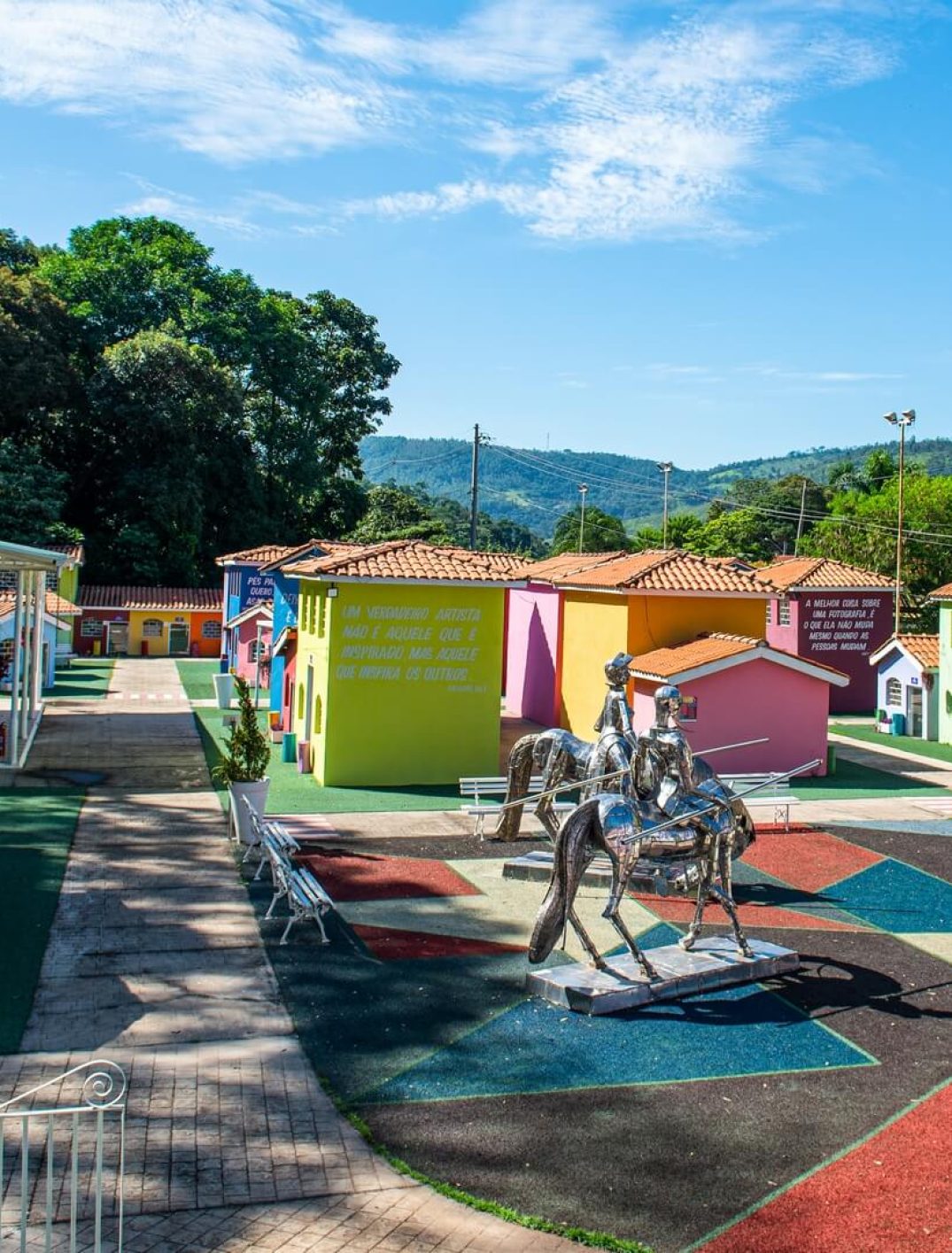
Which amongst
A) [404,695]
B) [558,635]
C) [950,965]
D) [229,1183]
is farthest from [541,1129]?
[558,635]

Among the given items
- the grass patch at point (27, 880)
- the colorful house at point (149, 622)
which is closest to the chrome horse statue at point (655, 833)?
the grass patch at point (27, 880)

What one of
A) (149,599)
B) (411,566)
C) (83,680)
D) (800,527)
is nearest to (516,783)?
(411,566)

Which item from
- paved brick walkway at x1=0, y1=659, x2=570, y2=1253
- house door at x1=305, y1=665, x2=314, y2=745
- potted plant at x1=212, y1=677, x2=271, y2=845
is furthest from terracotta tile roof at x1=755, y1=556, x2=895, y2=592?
paved brick walkway at x1=0, y1=659, x2=570, y2=1253

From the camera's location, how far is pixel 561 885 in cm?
1064

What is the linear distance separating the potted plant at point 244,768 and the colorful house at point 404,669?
16.7 feet

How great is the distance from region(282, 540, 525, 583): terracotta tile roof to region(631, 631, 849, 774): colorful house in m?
3.98

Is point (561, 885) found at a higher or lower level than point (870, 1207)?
higher

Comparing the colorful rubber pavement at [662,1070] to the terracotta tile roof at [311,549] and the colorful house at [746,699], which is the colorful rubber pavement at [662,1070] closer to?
the colorful house at [746,699]

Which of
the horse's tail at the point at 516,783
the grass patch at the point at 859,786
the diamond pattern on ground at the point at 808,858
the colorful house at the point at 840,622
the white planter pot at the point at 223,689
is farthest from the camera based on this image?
the colorful house at the point at 840,622

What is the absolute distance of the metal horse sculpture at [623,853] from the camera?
10656 mm

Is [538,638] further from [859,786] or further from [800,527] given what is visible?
[800,527]

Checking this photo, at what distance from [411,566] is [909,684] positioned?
1577 centimetres

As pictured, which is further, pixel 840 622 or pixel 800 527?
pixel 800 527

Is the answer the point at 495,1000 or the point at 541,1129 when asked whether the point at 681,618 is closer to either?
the point at 495,1000
